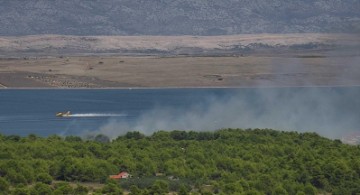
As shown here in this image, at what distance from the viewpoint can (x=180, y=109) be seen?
125 metres

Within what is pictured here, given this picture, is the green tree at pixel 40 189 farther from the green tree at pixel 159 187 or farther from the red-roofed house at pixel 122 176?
the red-roofed house at pixel 122 176

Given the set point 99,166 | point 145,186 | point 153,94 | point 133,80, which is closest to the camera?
point 145,186

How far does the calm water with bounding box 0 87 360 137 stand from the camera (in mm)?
105562

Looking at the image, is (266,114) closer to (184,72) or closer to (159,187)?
(184,72)

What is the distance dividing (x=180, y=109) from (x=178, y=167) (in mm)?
63334

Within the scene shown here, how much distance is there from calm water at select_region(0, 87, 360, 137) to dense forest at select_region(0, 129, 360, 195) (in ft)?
90.6

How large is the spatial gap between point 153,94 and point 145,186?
91.3m

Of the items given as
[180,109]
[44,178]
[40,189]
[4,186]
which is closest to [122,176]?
[44,178]

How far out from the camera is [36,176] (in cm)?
5712

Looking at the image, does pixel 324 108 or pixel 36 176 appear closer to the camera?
pixel 36 176

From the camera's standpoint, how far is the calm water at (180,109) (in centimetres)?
10556

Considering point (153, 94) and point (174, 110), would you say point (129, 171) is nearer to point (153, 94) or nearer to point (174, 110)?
point (174, 110)

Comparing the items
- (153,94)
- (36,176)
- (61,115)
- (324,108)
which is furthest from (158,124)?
(36,176)

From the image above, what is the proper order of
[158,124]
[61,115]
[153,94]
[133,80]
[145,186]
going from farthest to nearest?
[133,80] < [153,94] < [61,115] < [158,124] < [145,186]
